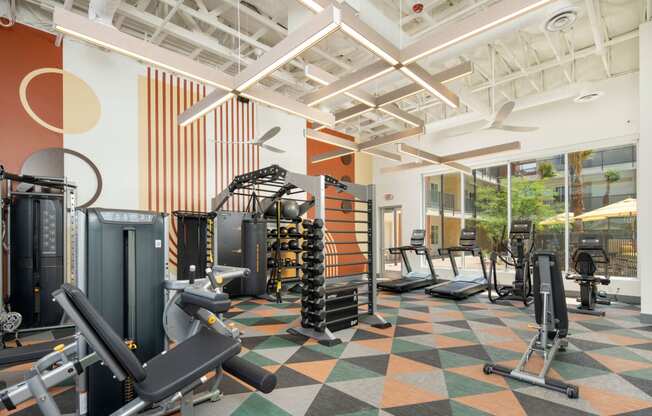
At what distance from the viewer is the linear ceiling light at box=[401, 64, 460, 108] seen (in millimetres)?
3810

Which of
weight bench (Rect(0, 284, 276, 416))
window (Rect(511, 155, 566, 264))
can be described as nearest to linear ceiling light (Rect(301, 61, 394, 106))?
weight bench (Rect(0, 284, 276, 416))

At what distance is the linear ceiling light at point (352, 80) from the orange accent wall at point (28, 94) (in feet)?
14.7

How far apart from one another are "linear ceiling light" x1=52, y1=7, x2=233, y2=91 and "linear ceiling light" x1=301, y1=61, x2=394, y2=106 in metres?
1.11

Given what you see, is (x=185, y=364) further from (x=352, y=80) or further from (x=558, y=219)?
(x=558, y=219)

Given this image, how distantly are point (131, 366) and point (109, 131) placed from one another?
601 centimetres

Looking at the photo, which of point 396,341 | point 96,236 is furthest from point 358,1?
point 396,341

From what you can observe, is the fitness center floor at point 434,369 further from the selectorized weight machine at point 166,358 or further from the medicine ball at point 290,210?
the medicine ball at point 290,210

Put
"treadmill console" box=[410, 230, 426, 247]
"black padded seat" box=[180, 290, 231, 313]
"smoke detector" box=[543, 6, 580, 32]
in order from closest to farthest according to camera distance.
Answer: "black padded seat" box=[180, 290, 231, 313] < "smoke detector" box=[543, 6, 580, 32] < "treadmill console" box=[410, 230, 426, 247]

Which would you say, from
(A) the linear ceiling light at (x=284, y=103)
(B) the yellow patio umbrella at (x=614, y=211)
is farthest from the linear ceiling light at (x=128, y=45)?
(B) the yellow patio umbrella at (x=614, y=211)

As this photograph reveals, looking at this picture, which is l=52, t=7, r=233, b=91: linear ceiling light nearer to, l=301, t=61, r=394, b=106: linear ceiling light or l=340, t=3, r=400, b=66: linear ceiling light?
l=301, t=61, r=394, b=106: linear ceiling light

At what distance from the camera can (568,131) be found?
26.3 ft

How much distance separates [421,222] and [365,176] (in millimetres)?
2446

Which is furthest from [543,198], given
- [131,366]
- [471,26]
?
[131,366]

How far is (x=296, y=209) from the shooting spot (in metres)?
7.32
